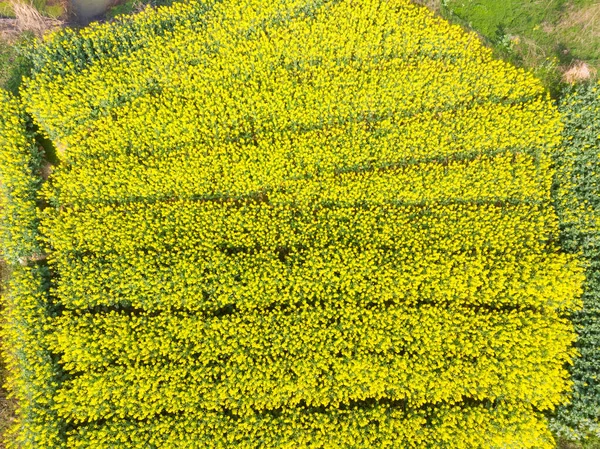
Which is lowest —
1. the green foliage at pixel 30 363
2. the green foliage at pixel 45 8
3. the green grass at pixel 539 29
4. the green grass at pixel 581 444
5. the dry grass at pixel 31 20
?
the green grass at pixel 581 444

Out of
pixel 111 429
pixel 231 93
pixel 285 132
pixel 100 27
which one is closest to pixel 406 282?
pixel 285 132

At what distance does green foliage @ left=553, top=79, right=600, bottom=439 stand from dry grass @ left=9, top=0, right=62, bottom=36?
58.5 feet

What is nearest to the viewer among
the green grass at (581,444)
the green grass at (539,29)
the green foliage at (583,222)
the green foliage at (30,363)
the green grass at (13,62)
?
the green foliage at (30,363)

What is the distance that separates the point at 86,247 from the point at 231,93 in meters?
6.74

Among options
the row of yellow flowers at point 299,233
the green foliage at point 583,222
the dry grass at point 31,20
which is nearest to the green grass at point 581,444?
the green foliage at point 583,222

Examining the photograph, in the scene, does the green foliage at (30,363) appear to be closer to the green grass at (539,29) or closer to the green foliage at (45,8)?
the green foliage at (45,8)

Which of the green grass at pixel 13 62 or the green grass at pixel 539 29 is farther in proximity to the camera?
the green grass at pixel 13 62

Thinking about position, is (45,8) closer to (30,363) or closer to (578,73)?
(30,363)

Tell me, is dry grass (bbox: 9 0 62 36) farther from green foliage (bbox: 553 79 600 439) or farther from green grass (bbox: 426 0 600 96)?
green foliage (bbox: 553 79 600 439)

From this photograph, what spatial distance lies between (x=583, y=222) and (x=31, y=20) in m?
19.5

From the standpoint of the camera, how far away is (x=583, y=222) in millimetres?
10812

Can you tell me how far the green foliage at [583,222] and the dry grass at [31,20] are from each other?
58.5 ft

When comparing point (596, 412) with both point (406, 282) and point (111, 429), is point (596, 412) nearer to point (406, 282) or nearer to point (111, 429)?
point (406, 282)

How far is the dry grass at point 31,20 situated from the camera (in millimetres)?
12367
